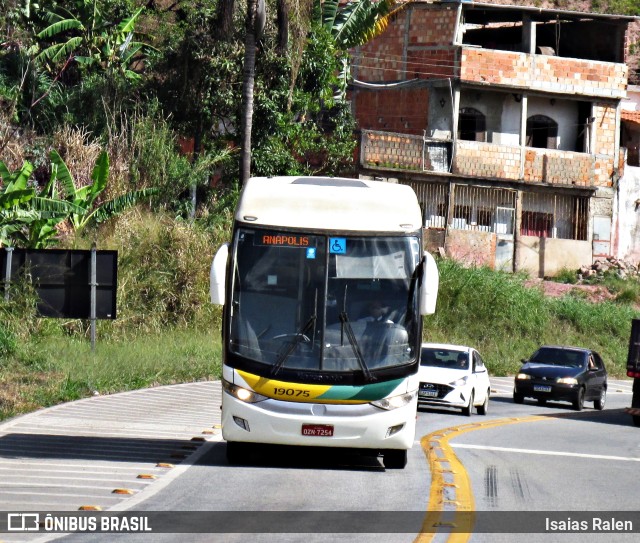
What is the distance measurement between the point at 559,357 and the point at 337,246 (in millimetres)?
18551

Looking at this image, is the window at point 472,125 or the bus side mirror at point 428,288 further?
the window at point 472,125

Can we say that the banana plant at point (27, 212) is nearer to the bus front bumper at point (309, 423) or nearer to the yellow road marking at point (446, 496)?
the yellow road marking at point (446, 496)

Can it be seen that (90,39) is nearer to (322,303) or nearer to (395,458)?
(322,303)

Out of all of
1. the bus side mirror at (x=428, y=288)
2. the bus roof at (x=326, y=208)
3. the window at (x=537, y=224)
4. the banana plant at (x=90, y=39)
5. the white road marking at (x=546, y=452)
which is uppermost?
the banana plant at (x=90, y=39)

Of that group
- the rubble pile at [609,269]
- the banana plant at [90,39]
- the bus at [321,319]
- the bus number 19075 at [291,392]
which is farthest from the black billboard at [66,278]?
the rubble pile at [609,269]

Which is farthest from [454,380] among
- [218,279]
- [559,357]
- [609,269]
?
[609,269]

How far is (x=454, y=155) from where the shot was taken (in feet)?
155

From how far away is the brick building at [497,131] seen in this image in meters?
47.4

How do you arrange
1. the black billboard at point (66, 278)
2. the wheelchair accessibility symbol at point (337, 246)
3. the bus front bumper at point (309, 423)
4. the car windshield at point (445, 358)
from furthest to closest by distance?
the black billboard at point (66, 278) < the car windshield at point (445, 358) < the wheelchair accessibility symbol at point (337, 246) < the bus front bumper at point (309, 423)

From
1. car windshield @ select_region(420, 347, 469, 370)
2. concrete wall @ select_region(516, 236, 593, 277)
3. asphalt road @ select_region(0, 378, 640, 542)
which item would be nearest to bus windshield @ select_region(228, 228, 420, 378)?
asphalt road @ select_region(0, 378, 640, 542)

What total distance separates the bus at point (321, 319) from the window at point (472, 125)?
114ft

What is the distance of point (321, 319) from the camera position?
1469cm

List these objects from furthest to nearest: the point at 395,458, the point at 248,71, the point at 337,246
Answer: the point at 248,71, the point at 395,458, the point at 337,246

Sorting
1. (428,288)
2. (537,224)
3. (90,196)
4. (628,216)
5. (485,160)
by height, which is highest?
(485,160)
